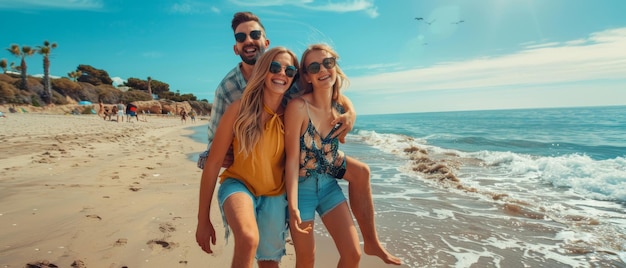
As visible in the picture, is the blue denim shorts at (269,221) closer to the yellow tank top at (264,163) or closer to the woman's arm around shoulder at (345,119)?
the yellow tank top at (264,163)

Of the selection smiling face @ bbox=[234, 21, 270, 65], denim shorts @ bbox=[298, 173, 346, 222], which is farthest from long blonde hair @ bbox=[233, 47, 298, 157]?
denim shorts @ bbox=[298, 173, 346, 222]

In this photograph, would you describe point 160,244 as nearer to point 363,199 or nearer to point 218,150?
point 218,150

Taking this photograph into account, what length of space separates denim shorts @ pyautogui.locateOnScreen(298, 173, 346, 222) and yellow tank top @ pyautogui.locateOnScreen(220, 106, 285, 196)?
221 millimetres

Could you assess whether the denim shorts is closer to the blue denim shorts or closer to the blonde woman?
the blonde woman

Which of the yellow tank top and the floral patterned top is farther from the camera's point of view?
the floral patterned top

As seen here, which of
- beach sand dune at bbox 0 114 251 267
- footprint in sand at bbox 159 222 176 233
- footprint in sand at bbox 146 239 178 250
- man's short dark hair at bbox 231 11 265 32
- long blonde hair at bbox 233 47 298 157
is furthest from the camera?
footprint in sand at bbox 159 222 176 233

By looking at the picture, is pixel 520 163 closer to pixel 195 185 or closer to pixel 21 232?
pixel 195 185

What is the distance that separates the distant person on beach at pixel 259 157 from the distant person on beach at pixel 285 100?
12.6 inches

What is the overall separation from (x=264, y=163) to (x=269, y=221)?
0.42m

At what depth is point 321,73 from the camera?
2918 millimetres

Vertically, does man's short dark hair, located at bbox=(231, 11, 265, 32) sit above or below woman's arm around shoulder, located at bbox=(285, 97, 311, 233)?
above

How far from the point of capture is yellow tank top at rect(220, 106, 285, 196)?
2.67m

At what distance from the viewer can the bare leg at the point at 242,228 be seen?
7.63 ft

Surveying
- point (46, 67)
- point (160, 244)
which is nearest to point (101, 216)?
point (160, 244)
